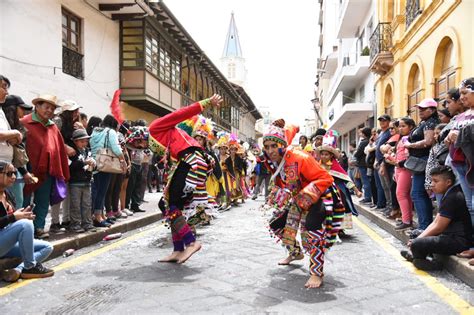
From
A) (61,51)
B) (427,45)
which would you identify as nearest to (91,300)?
(61,51)

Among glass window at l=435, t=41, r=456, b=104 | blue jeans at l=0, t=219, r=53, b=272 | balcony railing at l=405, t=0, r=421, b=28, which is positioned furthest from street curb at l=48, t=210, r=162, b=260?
balcony railing at l=405, t=0, r=421, b=28

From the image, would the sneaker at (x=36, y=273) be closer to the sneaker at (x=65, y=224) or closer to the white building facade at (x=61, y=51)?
the sneaker at (x=65, y=224)

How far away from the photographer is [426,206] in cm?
592

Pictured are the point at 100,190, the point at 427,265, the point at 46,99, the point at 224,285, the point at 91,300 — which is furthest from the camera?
the point at 100,190

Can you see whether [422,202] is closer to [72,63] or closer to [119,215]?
[119,215]

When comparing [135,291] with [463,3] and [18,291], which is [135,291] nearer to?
[18,291]

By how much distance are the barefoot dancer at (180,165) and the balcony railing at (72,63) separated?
9.92m

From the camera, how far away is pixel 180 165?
5.04 meters

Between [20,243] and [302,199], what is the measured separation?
8.58 feet

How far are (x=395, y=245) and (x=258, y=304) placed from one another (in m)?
3.42

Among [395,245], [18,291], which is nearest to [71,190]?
[18,291]

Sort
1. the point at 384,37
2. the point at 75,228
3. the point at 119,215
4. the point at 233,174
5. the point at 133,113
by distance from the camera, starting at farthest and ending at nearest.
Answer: the point at 133,113, the point at 384,37, the point at 233,174, the point at 119,215, the point at 75,228

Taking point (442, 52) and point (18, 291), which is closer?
point (18, 291)

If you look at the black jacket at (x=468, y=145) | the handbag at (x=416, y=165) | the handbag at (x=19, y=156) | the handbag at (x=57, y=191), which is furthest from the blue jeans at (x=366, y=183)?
the handbag at (x=19, y=156)
